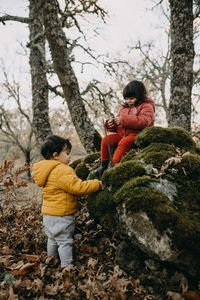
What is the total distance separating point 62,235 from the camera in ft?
9.32

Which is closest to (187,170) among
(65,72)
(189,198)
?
(189,198)

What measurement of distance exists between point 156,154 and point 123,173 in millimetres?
553

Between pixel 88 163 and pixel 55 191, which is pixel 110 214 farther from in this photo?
pixel 88 163

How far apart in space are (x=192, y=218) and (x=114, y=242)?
1426mm

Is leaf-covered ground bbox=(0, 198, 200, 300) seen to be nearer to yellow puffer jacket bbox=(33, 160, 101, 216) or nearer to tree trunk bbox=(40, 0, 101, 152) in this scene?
yellow puffer jacket bbox=(33, 160, 101, 216)

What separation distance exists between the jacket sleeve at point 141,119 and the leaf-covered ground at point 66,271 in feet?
5.83

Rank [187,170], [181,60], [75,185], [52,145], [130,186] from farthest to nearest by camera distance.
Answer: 1. [181,60]
2. [52,145]
3. [75,185]
4. [187,170]
5. [130,186]

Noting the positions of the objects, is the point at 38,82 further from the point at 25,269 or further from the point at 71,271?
the point at 71,271

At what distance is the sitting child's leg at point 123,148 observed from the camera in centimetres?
336

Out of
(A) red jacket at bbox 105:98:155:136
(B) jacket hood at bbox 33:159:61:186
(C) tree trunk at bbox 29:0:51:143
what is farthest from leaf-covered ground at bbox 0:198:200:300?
(C) tree trunk at bbox 29:0:51:143

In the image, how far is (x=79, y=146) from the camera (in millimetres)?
30000

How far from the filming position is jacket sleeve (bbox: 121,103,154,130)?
3258 millimetres

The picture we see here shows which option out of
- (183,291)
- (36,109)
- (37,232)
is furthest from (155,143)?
(36,109)

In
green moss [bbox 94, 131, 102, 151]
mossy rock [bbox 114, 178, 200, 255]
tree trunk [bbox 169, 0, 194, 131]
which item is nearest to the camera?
mossy rock [bbox 114, 178, 200, 255]
